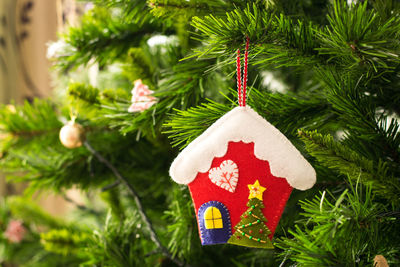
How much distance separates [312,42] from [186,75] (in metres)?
0.15

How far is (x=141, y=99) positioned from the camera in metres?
0.44

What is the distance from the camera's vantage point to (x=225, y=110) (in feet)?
1.17

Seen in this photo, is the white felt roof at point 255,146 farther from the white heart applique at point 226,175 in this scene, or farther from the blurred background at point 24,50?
the blurred background at point 24,50

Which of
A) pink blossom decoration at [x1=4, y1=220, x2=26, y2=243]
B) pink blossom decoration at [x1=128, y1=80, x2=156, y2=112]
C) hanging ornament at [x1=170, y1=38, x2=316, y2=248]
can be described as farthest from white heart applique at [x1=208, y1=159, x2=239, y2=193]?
pink blossom decoration at [x1=4, y1=220, x2=26, y2=243]

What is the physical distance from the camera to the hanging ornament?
Result: 329 millimetres

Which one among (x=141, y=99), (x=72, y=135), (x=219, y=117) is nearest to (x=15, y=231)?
(x=72, y=135)

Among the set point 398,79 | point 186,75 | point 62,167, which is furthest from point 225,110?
point 62,167

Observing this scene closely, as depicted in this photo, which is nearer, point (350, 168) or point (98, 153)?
point (350, 168)

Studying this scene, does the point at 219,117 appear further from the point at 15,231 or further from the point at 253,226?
the point at 15,231

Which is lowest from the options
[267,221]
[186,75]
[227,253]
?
[227,253]

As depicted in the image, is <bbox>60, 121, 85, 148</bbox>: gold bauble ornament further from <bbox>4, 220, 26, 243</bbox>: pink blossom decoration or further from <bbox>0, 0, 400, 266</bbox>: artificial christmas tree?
<bbox>4, 220, 26, 243</bbox>: pink blossom decoration

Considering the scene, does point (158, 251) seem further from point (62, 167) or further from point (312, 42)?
point (312, 42)

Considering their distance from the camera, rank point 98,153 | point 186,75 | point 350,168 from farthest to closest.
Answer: point 98,153
point 186,75
point 350,168

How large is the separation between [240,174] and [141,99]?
A: 7.0 inches
